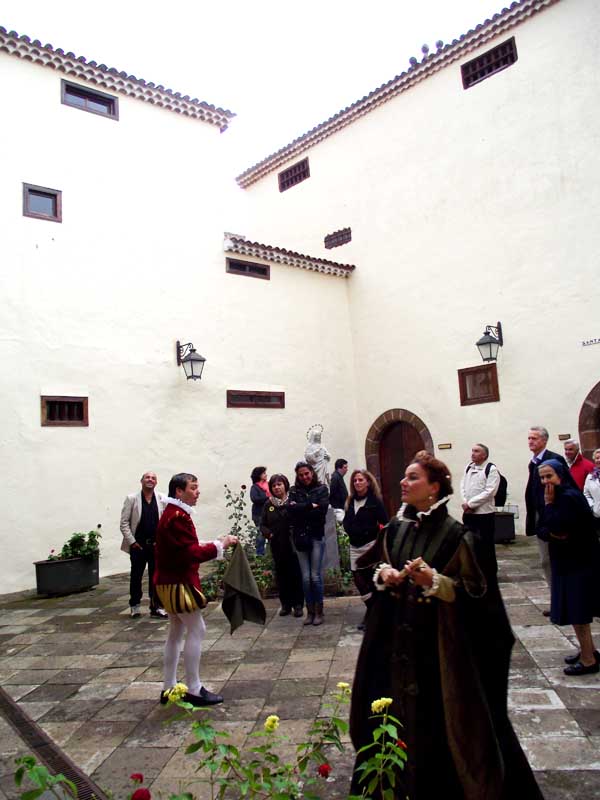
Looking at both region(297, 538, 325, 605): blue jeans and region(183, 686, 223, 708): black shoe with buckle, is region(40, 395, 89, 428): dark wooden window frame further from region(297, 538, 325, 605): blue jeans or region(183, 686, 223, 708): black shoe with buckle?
region(183, 686, 223, 708): black shoe with buckle

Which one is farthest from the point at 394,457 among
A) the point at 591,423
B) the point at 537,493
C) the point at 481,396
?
the point at 537,493

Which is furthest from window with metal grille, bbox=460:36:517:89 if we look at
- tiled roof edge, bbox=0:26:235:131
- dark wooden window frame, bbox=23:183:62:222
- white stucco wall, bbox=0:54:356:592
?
dark wooden window frame, bbox=23:183:62:222

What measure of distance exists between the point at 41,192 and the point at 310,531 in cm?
741

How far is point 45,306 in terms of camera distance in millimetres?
9391

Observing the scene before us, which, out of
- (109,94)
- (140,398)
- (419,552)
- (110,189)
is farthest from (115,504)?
(419,552)

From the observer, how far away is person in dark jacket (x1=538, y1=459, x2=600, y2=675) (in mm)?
4078

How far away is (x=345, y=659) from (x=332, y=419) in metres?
8.32

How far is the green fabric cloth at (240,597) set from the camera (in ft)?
14.2

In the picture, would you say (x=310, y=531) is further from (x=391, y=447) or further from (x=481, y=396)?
(x=391, y=447)

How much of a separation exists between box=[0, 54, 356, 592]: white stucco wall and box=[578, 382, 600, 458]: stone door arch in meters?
5.02

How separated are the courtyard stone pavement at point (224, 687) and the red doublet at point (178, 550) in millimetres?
898

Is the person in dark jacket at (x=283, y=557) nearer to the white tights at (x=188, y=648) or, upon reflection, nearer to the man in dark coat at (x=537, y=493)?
the white tights at (x=188, y=648)

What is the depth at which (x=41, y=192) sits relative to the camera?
32.0 ft

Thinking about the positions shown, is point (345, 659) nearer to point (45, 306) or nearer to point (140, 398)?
point (140, 398)
